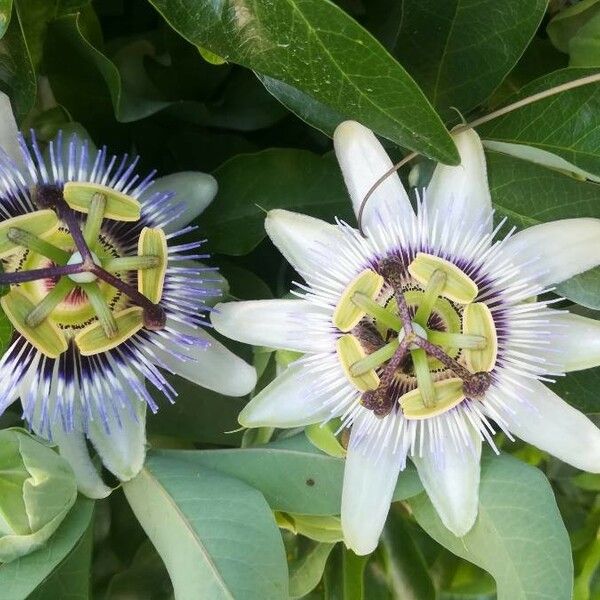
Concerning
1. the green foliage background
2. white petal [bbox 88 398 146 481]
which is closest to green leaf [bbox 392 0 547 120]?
the green foliage background

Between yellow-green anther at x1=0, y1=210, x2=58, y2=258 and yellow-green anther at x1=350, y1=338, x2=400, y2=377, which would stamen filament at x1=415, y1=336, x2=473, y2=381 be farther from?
yellow-green anther at x1=0, y1=210, x2=58, y2=258

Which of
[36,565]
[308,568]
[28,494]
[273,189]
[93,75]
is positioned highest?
[93,75]

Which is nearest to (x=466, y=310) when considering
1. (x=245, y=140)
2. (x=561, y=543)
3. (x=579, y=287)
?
(x=579, y=287)

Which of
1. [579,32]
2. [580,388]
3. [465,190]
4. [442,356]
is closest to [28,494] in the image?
[442,356]

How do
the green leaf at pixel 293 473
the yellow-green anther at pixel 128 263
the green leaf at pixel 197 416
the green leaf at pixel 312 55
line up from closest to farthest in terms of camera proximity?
the green leaf at pixel 312 55 → the yellow-green anther at pixel 128 263 → the green leaf at pixel 293 473 → the green leaf at pixel 197 416

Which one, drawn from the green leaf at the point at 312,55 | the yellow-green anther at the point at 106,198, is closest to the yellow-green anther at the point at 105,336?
the yellow-green anther at the point at 106,198

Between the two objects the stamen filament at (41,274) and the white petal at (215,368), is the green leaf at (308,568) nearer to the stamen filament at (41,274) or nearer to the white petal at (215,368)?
the white petal at (215,368)

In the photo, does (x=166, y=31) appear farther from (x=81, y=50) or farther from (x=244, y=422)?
(x=244, y=422)

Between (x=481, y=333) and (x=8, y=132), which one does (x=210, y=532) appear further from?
(x=8, y=132)
